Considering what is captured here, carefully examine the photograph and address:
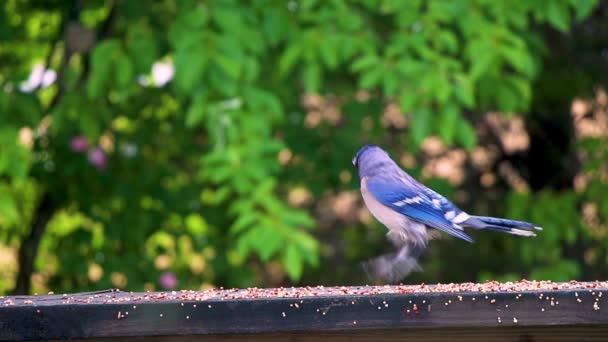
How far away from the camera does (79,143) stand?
7051 mm

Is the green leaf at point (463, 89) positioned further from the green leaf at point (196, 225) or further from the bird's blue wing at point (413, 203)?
the green leaf at point (196, 225)

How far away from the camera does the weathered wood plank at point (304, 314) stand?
86.8 inches

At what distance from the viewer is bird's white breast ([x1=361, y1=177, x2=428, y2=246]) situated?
352 centimetres

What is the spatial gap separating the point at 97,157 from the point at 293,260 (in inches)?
86.1

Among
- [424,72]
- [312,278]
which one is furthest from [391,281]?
[312,278]

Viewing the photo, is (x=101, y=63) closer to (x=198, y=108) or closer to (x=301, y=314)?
(x=198, y=108)

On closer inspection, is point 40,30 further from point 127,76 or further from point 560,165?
point 560,165

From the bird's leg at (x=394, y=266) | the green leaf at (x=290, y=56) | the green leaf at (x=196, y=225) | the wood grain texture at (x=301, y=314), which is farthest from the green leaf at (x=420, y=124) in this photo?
the wood grain texture at (x=301, y=314)

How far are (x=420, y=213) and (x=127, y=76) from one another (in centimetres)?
285

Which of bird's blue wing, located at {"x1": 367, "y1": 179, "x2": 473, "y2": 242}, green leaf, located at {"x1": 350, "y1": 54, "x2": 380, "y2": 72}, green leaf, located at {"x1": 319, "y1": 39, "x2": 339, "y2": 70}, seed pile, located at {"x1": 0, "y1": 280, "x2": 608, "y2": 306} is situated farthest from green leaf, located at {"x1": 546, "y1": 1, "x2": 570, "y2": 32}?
seed pile, located at {"x1": 0, "y1": 280, "x2": 608, "y2": 306}

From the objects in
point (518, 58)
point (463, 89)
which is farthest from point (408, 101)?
point (518, 58)

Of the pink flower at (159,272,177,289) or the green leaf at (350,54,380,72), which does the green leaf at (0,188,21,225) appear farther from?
the green leaf at (350,54,380,72)

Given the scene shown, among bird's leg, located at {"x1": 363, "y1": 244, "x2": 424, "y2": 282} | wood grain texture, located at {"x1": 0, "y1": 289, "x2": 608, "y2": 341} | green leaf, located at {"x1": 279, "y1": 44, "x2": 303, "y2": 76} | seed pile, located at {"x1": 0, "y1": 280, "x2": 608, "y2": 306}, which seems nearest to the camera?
wood grain texture, located at {"x1": 0, "y1": 289, "x2": 608, "y2": 341}

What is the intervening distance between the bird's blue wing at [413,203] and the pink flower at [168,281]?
147 inches
